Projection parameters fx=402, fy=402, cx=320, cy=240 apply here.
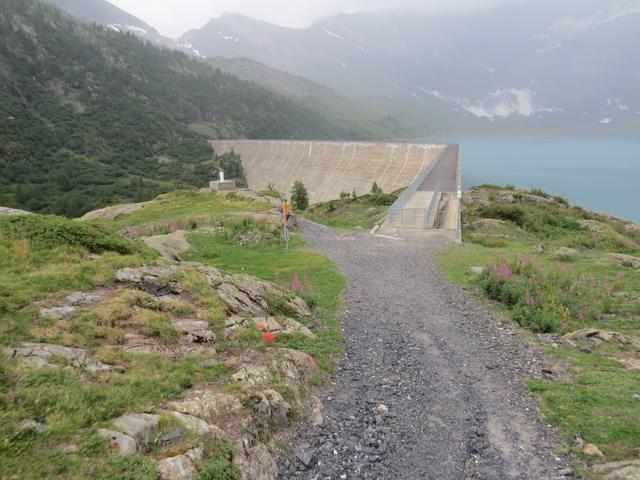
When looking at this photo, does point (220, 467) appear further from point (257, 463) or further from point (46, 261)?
point (46, 261)

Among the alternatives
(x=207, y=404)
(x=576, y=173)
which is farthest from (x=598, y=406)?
(x=576, y=173)

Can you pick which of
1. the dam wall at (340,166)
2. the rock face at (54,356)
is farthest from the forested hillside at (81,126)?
the rock face at (54,356)

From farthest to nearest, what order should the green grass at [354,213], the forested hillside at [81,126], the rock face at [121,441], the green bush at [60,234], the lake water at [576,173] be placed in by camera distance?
the forested hillside at [81,126], the lake water at [576,173], the green grass at [354,213], the green bush at [60,234], the rock face at [121,441]

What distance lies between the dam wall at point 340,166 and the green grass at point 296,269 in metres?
46.3

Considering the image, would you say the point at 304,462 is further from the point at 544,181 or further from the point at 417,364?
the point at 544,181

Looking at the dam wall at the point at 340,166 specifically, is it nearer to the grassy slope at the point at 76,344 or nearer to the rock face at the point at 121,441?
the grassy slope at the point at 76,344

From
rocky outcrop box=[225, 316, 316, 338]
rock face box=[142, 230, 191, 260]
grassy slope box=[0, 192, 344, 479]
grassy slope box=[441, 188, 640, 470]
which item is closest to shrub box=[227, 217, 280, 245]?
rock face box=[142, 230, 191, 260]

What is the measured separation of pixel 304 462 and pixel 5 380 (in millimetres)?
4230

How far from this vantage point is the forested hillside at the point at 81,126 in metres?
101

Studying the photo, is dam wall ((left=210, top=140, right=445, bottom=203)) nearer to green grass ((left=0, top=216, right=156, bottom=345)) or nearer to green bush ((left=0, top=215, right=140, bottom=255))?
green bush ((left=0, top=215, right=140, bottom=255))

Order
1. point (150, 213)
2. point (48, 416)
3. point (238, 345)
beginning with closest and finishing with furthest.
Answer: point (48, 416) < point (238, 345) < point (150, 213)

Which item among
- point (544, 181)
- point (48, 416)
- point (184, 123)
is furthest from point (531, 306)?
point (184, 123)

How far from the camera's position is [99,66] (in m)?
175

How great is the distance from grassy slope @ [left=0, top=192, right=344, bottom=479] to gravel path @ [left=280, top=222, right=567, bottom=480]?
1151 millimetres
